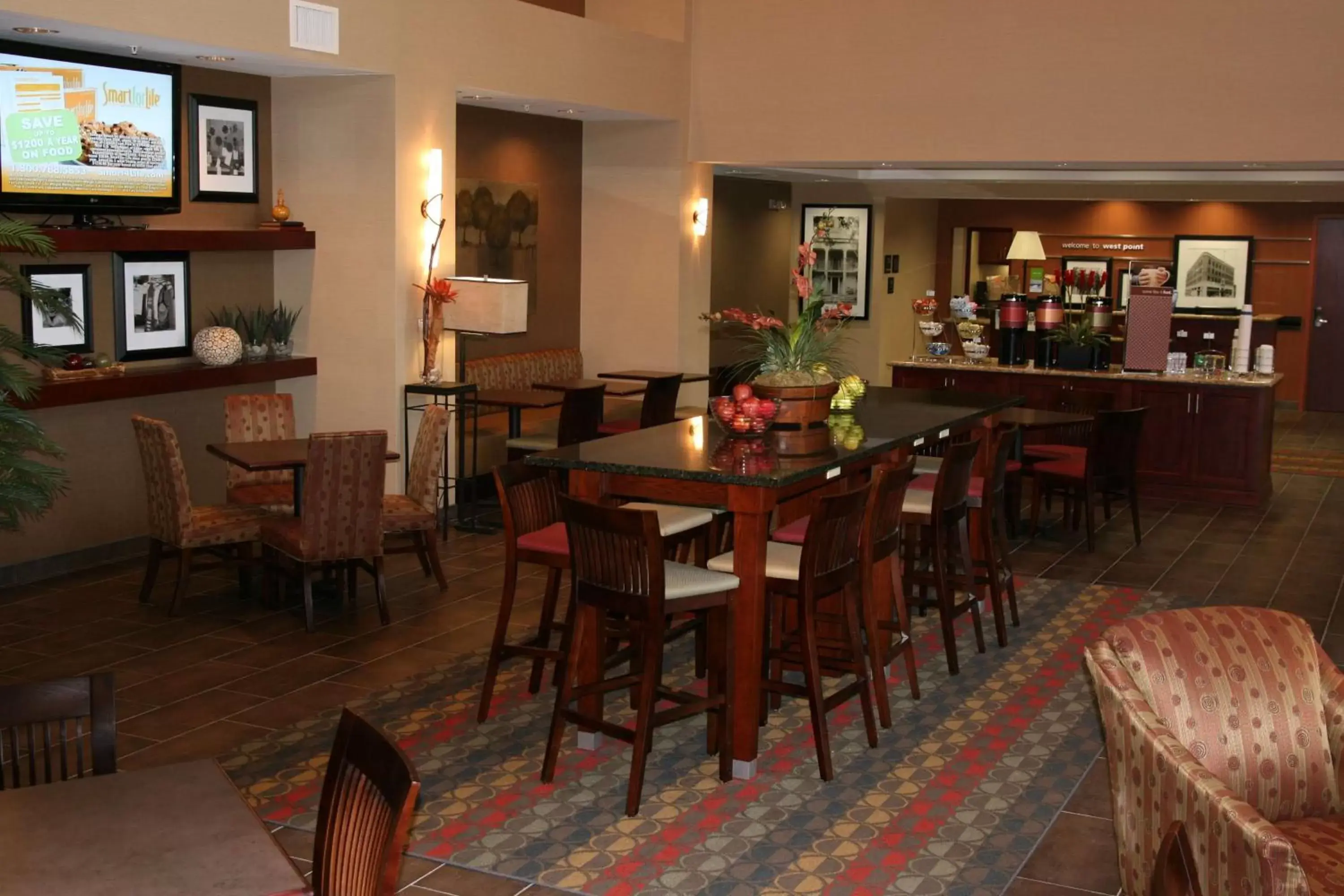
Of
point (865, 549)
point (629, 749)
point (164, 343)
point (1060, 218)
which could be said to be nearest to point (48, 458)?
point (164, 343)

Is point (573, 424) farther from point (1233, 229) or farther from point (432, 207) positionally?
point (1233, 229)

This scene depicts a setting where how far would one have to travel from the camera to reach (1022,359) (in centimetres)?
1110

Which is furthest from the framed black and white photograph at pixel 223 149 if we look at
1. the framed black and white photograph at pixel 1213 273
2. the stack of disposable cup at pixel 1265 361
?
the framed black and white photograph at pixel 1213 273

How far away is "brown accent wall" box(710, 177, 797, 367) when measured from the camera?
14578 millimetres

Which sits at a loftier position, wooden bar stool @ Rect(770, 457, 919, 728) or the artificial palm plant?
the artificial palm plant

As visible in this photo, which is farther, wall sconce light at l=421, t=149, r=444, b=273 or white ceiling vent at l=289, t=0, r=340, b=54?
wall sconce light at l=421, t=149, r=444, b=273

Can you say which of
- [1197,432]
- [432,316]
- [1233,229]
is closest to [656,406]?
[432,316]

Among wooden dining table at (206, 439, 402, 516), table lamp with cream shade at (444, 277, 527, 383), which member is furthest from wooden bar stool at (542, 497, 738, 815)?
table lamp with cream shade at (444, 277, 527, 383)

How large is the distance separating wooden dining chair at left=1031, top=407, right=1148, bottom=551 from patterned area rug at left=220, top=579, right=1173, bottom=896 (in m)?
2.89

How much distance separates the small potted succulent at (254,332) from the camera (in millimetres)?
8398

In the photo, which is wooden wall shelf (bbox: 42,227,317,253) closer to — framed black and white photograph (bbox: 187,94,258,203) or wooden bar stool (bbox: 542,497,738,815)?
framed black and white photograph (bbox: 187,94,258,203)

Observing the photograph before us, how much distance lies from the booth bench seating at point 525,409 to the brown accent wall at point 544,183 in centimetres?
15

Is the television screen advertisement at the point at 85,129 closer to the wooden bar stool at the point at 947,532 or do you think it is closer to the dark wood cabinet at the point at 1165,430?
the wooden bar stool at the point at 947,532

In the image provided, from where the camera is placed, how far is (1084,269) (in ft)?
53.9
